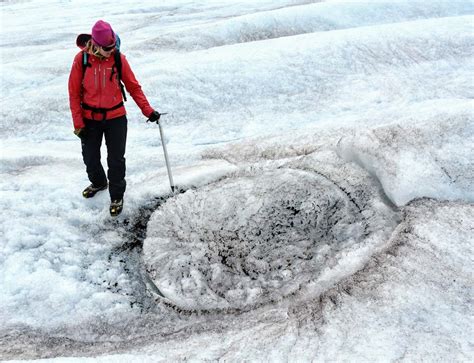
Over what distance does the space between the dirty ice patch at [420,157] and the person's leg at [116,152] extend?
2.53m

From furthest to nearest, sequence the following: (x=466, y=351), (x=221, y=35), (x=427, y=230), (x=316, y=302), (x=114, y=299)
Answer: (x=221, y=35) → (x=427, y=230) → (x=114, y=299) → (x=316, y=302) → (x=466, y=351)

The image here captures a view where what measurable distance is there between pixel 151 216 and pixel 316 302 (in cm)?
197

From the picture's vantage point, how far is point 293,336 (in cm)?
298

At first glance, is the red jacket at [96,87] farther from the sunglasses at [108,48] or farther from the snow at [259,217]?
the snow at [259,217]

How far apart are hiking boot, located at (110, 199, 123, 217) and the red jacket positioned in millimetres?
869

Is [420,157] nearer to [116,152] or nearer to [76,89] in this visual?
[116,152]

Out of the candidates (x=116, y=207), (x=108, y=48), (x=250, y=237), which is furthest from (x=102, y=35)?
(x=250, y=237)

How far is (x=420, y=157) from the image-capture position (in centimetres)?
466

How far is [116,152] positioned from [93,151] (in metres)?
0.29

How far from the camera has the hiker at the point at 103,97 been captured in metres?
3.64

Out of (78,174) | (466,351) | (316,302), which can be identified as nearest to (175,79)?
(78,174)

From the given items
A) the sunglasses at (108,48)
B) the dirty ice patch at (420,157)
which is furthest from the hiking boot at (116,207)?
the dirty ice patch at (420,157)

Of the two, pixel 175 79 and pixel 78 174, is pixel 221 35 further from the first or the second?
pixel 78 174

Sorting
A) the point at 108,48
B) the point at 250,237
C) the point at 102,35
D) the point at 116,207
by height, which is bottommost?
the point at 250,237
